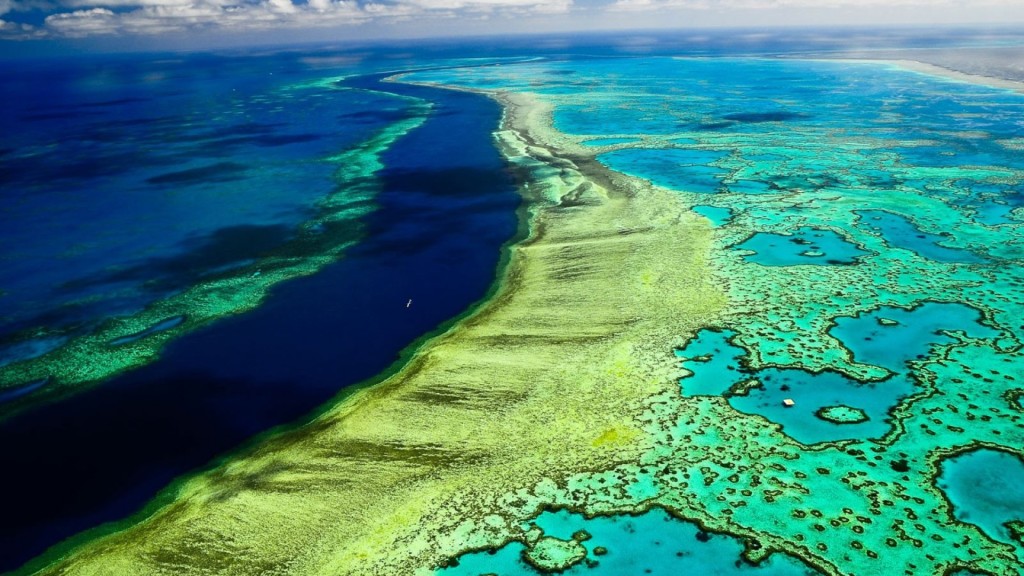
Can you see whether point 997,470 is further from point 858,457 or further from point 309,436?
point 309,436

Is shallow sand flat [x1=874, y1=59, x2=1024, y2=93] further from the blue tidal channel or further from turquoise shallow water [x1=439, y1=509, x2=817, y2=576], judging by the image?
turquoise shallow water [x1=439, y1=509, x2=817, y2=576]

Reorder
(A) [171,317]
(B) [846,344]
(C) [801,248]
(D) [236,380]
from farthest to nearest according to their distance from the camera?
(C) [801,248] → (A) [171,317] → (D) [236,380] → (B) [846,344]

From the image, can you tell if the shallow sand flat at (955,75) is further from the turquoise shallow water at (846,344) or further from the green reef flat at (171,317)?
the green reef flat at (171,317)

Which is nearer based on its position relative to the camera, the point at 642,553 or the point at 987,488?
the point at 642,553

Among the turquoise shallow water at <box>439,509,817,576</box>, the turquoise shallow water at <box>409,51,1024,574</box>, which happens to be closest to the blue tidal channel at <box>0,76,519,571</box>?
the turquoise shallow water at <box>439,509,817,576</box>

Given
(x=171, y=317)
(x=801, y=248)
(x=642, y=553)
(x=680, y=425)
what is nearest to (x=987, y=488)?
(x=680, y=425)

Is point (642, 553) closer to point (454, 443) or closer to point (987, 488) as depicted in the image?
point (454, 443)
